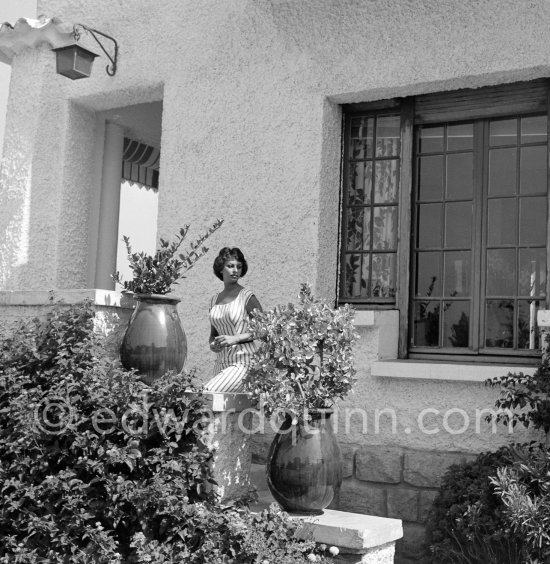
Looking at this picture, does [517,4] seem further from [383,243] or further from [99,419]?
[99,419]

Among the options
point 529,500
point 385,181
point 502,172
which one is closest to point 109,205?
point 385,181

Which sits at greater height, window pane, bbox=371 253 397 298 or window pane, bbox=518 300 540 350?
window pane, bbox=371 253 397 298

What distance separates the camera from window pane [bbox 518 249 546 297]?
6004mm

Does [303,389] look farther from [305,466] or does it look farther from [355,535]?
[355,535]

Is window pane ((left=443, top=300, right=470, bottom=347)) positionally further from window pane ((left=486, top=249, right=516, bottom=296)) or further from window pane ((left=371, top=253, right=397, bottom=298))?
window pane ((left=371, top=253, right=397, bottom=298))

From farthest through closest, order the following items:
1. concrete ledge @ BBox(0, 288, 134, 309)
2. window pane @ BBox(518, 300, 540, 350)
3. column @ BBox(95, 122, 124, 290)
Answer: column @ BBox(95, 122, 124, 290), window pane @ BBox(518, 300, 540, 350), concrete ledge @ BBox(0, 288, 134, 309)

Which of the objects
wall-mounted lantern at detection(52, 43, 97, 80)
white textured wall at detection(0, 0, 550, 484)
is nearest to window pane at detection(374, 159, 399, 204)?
white textured wall at detection(0, 0, 550, 484)

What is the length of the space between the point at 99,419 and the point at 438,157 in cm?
352

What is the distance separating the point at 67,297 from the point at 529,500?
3229mm

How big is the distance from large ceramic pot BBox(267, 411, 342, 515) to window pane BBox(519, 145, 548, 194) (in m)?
2.62

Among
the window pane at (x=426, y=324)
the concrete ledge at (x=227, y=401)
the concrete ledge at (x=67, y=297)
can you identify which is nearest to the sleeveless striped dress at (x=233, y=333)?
the concrete ledge at (x=227, y=401)

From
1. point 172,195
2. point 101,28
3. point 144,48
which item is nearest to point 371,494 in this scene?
point 172,195

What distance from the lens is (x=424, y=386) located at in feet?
19.4

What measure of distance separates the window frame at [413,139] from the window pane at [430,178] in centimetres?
9
